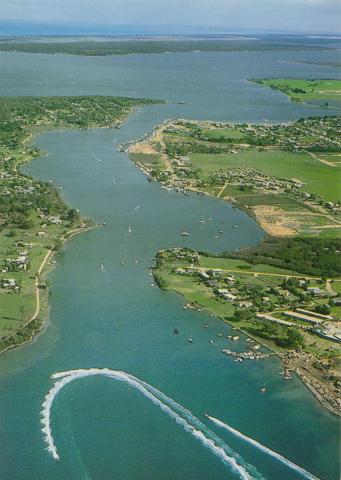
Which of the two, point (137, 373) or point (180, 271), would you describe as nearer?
point (137, 373)

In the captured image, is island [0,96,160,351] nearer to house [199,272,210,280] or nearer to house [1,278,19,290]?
house [1,278,19,290]

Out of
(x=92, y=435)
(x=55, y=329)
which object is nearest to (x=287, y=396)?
(x=92, y=435)

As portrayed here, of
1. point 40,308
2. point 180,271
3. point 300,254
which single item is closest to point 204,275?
point 180,271

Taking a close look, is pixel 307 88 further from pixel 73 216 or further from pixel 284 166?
pixel 73 216

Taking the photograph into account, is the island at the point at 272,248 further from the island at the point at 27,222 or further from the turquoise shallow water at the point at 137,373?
the island at the point at 27,222

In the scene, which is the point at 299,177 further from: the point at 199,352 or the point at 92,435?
the point at 92,435

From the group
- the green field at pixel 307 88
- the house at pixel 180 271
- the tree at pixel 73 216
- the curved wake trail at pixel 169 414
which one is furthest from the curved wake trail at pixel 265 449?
the green field at pixel 307 88

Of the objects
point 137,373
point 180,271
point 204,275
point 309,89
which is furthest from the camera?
point 309,89
